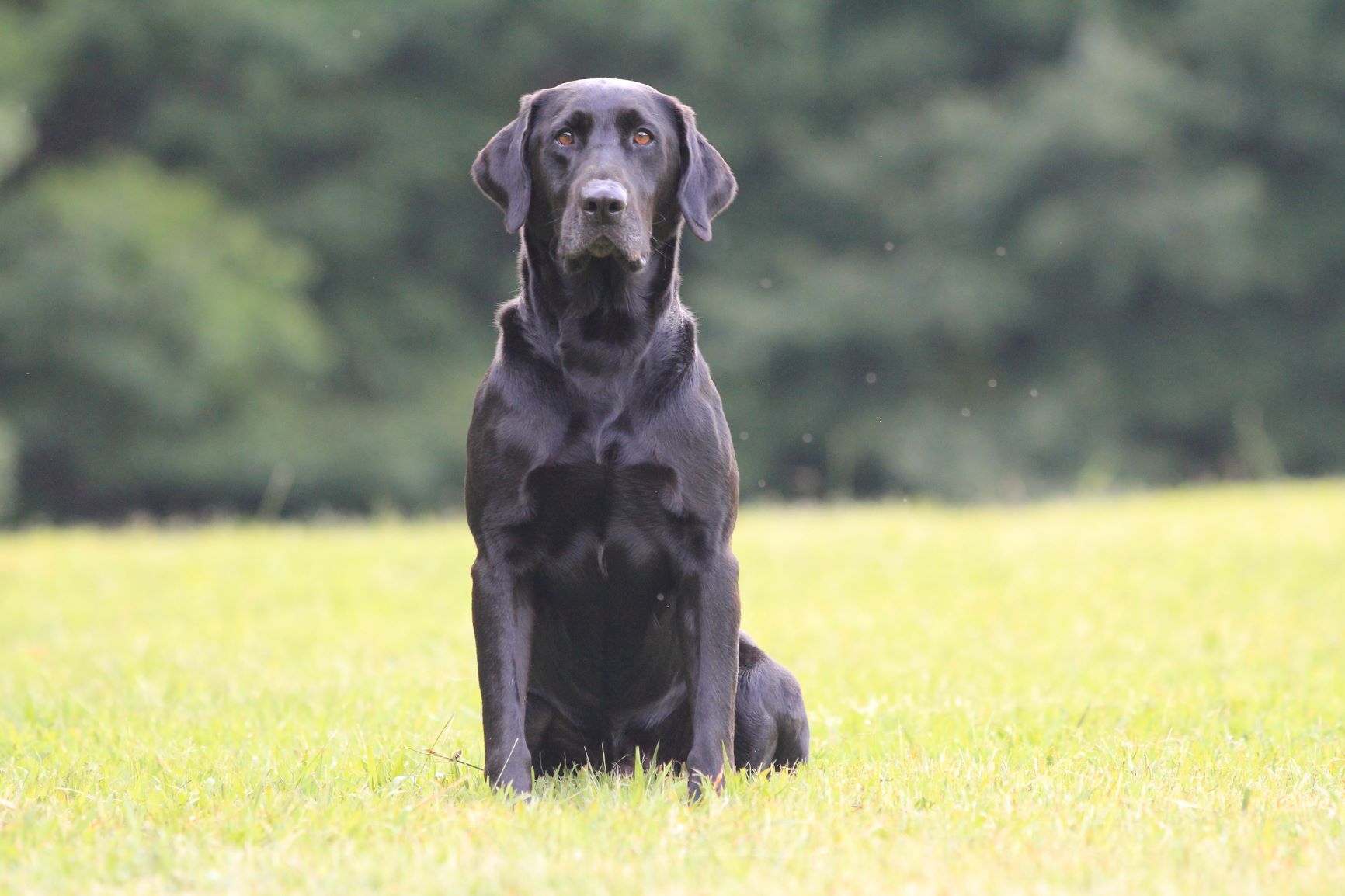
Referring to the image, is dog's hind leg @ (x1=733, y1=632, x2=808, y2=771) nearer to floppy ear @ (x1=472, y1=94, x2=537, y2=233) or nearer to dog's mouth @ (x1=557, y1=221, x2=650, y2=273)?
dog's mouth @ (x1=557, y1=221, x2=650, y2=273)

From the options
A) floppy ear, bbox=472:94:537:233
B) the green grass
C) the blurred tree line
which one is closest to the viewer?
the green grass

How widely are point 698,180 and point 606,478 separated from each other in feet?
2.79

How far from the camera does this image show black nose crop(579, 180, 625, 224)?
132 inches

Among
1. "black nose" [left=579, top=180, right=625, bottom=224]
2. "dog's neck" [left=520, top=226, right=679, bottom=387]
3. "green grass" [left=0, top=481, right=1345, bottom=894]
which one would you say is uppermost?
"black nose" [left=579, top=180, right=625, bottom=224]

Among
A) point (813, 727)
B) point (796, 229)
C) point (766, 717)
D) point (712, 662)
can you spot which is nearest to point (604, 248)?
point (712, 662)

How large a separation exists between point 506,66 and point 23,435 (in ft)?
25.1

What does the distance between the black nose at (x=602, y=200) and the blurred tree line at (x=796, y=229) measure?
1403cm

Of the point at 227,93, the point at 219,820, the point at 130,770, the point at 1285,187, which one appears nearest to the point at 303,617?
the point at 130,770

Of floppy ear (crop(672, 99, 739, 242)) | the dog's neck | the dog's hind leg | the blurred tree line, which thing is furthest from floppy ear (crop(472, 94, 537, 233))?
the blurred tree line

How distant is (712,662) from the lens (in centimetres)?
334

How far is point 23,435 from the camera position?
16.8m

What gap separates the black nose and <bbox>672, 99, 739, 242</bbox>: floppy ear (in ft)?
0.91

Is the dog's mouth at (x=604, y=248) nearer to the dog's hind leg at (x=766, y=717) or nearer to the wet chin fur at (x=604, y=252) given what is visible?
the wet chin fur at (x=604, y=252)

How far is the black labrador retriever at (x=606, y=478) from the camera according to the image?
3.33 m
